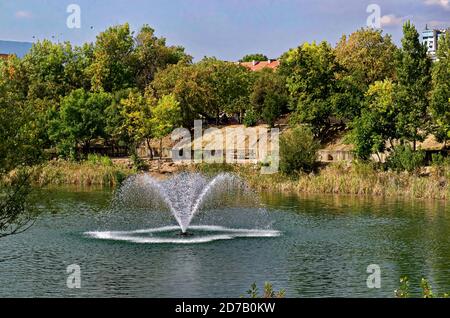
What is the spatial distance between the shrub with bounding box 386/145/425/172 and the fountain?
9395 mm

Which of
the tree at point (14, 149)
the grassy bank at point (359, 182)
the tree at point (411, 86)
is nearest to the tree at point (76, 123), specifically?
the grassy bank at point (359, 182)

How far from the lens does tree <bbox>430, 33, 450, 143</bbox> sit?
4812 cm

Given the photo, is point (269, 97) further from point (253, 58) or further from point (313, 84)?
point (253, 58)

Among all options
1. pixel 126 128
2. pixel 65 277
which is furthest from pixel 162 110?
pixel 65 277

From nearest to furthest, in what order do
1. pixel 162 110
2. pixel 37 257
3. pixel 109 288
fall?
pixel 109 288, pixel 37 257, pixel 162 110

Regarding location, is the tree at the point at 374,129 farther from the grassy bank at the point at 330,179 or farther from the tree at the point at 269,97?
the tree at the point at 269,97

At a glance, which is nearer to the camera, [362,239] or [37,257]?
[37,257]

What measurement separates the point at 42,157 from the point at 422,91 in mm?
36001

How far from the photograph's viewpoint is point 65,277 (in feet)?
74.5

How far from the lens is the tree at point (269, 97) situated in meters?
63.3

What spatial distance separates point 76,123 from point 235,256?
37.5 metres

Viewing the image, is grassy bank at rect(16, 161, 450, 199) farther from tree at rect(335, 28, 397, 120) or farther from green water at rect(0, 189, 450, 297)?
tree at rect(335, 28, 397, 120)

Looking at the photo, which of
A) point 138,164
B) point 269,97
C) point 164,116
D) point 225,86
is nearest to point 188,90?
point 225,86
